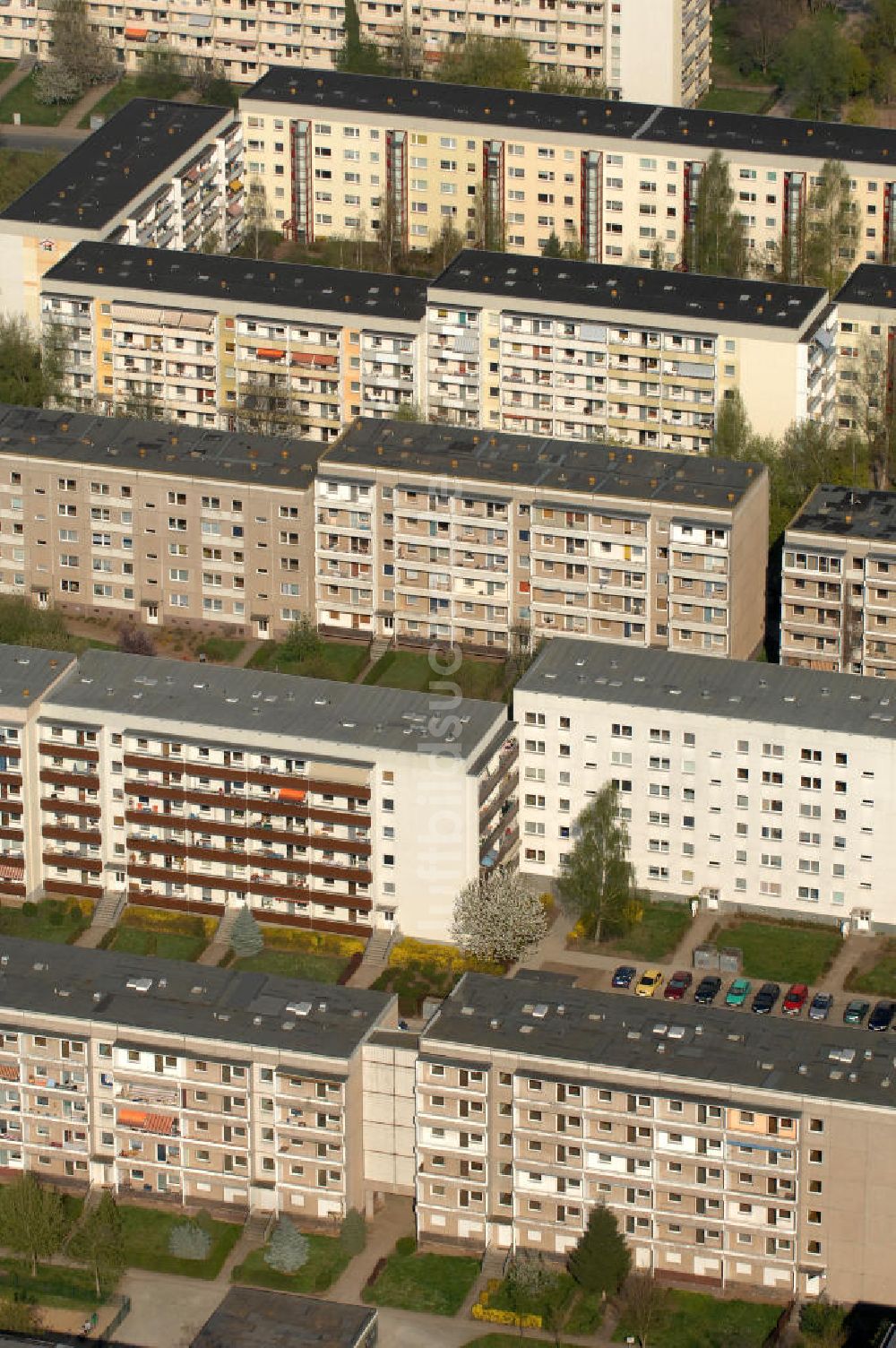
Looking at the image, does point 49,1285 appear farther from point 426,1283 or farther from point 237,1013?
point 426,1283

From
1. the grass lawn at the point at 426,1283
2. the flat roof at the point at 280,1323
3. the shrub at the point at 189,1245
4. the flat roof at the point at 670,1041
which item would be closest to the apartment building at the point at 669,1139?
the flat roof at the point at 670,1041

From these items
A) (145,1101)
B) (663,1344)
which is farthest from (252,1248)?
(663,1344)

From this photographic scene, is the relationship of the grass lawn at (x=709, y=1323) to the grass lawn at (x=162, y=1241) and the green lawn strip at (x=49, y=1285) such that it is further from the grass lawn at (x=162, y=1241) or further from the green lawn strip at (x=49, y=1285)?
the green lawn strip at (x=49, y=1285)

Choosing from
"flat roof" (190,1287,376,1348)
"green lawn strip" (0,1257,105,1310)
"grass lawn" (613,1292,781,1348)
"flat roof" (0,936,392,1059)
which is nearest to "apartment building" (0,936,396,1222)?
"flat roof" (0,936,392,1059)

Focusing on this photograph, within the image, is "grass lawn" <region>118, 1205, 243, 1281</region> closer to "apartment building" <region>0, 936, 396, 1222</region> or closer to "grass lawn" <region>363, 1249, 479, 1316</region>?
"apartment building" <region>0, 936, 396, 1222</region>

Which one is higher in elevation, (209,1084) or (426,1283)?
(209,1084)

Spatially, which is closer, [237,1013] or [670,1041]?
[670,1041]

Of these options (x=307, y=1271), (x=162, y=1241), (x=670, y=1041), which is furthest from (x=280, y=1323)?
(x=670, y=1041)

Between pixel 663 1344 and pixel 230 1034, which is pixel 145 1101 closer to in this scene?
pixel 230 1034
